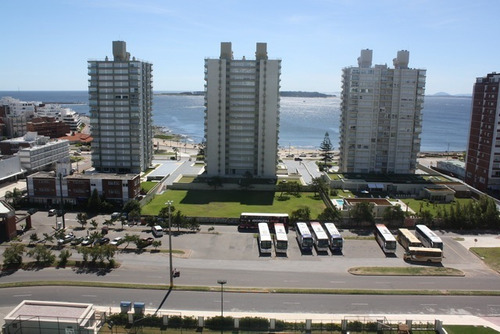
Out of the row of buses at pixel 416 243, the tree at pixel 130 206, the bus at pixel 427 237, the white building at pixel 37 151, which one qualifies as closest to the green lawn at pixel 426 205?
the bus at pixel 427 237

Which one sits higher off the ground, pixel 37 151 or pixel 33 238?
pixel 37 151

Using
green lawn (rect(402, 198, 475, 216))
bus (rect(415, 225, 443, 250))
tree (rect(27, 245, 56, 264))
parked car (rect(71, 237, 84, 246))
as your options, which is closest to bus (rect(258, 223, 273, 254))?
bus (rect(415, 225, 443, 250))

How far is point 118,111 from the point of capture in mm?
87250

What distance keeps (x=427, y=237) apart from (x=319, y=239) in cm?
1391

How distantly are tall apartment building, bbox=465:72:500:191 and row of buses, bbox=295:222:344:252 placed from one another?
138 ft

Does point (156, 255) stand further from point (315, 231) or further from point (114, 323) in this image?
point (315, 231)

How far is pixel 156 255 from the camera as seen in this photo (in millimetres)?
50969

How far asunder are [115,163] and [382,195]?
53.5 meters

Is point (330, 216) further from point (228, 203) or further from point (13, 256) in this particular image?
point (13, 256)

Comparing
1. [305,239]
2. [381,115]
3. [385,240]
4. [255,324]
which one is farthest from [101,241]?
[381,115]

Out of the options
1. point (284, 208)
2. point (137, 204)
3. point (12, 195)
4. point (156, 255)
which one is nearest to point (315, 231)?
point (284, 208)

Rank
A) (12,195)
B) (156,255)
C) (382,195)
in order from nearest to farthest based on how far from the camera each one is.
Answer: (156,255) → (12,195) → (382,195)

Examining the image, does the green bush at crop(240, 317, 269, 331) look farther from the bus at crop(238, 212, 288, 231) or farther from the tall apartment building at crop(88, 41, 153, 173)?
the tall apartment building at crop(88, 41, 153, 173)

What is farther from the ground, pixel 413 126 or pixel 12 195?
pixel 413 126
